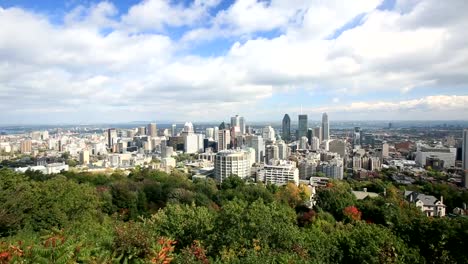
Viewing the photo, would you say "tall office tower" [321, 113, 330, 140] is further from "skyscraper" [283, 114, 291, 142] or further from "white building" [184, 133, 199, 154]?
"white building" [184, 133, 199, 154]

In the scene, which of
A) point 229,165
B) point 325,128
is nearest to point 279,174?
point 229,165

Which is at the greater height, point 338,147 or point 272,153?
point 338,147

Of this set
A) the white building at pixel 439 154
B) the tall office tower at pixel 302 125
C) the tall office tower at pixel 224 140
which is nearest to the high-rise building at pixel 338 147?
the white building at pixel 439 154

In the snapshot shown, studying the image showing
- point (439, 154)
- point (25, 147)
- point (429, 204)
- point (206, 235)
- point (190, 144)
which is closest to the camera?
point (206, 235)

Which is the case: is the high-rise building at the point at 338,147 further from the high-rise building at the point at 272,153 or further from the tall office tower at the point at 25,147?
the tall office tower at the point at 25,147

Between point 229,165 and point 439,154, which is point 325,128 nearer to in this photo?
point 439,154

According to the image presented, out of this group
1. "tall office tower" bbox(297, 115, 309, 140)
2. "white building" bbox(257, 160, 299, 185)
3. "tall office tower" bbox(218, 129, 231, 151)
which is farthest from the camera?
"tall office tower" bbox(297, 115, 309, 140)

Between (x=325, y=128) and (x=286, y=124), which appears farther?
(x=286, y=124)

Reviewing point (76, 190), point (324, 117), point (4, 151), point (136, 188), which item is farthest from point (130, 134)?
point (76, 190)

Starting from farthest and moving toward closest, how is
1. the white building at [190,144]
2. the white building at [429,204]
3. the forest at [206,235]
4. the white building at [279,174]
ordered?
the white building at [190,144]
the white building at [279,174]
the white building at [429,204]
the forest at [206,235]

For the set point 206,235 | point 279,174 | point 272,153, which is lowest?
point 279,174

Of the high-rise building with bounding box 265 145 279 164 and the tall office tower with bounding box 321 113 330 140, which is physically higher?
the tall office tower with bounding box 321 113 330 140

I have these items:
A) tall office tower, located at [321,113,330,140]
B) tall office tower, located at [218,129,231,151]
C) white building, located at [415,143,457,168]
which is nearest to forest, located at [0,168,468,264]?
white building, located at [415,143,457,168]
